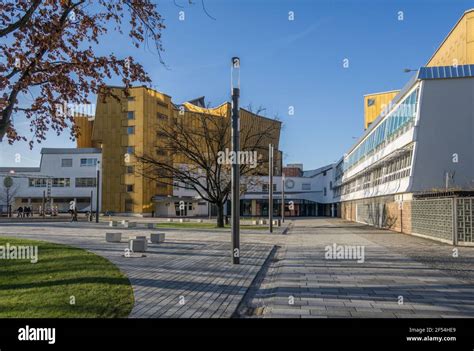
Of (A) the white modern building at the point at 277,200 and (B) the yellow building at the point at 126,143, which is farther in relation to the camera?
(A) the white modern building at the point at 277,200

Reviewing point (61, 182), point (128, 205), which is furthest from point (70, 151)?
point (128, 205)

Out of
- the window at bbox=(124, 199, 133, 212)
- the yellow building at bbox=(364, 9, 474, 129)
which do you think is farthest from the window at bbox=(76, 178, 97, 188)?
the yellow building at bbox=(364, 9, 474, 129)

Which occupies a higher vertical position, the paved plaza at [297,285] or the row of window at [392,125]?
the row of window at [392,125]

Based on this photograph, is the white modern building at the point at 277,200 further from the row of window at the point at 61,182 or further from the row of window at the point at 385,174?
the row of window at the point at 385,174

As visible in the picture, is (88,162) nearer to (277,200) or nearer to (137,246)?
(277,200)

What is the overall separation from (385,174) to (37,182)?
63823mm

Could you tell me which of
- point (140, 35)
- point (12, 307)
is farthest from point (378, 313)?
point (140, 35)

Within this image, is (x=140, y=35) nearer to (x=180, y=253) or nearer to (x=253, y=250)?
(x=180, y=253)

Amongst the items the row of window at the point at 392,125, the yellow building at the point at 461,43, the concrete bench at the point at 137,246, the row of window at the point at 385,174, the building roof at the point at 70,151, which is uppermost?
the yellow building at the point at 461,43

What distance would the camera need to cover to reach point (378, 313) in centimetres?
684

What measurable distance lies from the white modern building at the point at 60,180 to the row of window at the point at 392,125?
48.7 metres

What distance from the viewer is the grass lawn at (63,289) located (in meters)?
6.39

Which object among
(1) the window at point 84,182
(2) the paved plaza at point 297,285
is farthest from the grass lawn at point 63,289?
(1) the window at point 84,182

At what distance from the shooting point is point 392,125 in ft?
105
